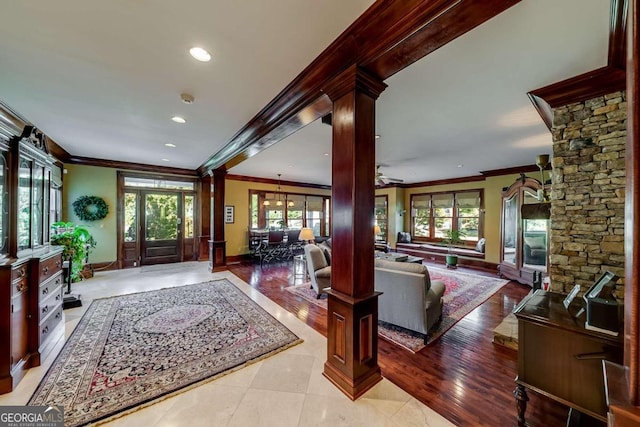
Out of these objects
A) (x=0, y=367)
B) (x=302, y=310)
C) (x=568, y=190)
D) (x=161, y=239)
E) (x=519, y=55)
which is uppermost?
(x=519, y=55)

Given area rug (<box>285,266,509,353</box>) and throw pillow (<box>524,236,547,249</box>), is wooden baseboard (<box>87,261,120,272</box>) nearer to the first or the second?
area rug (<box>285,266,509,353</box>)

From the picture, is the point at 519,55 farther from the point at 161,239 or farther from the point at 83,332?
the point at 161,239

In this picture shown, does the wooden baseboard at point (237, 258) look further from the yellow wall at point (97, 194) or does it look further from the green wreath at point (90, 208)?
the green wreath at point (90, 208)

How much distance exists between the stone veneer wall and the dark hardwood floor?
1017mm

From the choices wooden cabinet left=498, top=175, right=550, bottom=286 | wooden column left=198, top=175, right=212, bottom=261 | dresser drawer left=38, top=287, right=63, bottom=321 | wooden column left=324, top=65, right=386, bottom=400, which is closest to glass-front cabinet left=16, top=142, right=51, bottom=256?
dresser drawer left=38, top=287, right=63, bottom=321

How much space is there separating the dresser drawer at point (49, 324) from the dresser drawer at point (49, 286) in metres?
0.24

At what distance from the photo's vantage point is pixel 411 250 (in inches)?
328

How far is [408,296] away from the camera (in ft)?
9.19

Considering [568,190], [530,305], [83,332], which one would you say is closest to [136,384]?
[83,332]

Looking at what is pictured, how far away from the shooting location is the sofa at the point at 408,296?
2713mm

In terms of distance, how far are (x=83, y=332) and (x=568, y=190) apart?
552cm

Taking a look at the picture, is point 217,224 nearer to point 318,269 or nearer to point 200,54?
point 318,269

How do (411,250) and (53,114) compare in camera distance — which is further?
(411,250)

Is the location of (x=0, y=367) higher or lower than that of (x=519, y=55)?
lower
